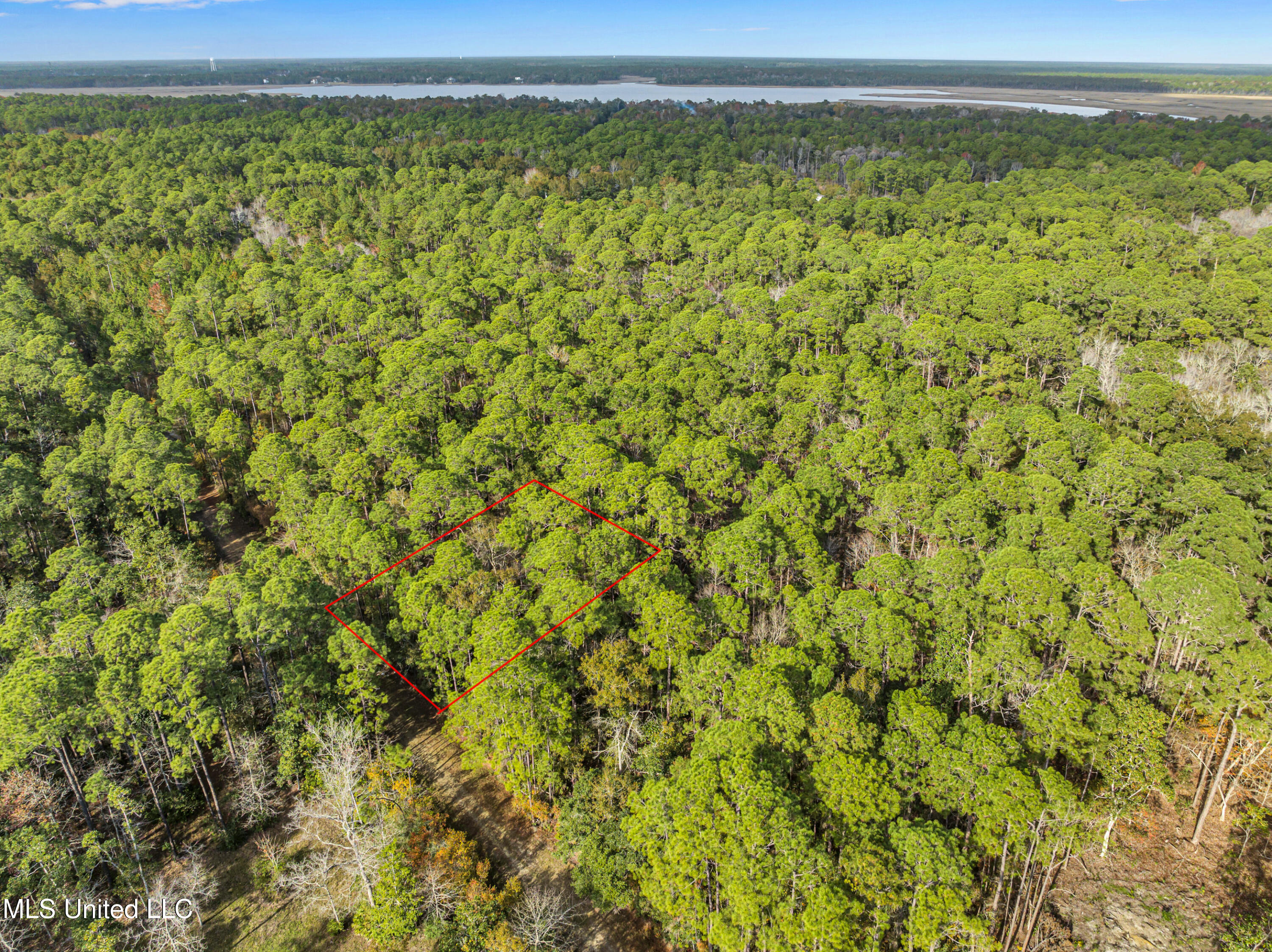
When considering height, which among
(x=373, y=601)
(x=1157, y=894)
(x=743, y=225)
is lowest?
(x=1157, y=894)

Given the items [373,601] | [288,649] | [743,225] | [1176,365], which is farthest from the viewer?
[743,225]

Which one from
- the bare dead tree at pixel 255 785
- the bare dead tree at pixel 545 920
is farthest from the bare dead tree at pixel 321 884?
the bare dead tree at pixel 545 920

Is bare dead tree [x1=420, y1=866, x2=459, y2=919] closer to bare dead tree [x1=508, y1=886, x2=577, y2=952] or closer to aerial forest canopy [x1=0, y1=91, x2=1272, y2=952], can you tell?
aerial forest canopy [x1=0, y1=91, x2=1272, y2=952]

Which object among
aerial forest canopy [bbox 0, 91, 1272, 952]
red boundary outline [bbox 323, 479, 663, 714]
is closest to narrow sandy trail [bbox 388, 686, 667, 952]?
aerial forest canopy [bbox 0, 91, 1272, 952]

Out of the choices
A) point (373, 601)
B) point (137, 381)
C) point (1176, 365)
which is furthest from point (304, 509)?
point (1176, 365)

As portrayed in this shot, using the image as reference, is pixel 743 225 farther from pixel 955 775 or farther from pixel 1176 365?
pixel 955 775

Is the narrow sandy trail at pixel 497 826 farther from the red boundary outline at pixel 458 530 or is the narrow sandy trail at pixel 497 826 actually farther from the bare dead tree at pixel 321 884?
the bare dead tree at pixel 321 884

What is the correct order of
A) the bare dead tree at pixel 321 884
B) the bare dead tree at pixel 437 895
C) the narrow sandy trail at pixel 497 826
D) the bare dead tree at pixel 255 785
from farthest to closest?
the bare dead tree at pixel 255 785 → the bare dead tree at pixel 321 884 → the narrow sandy trail at pixel 497 826 → the bare dead tree at pixel 437 895
